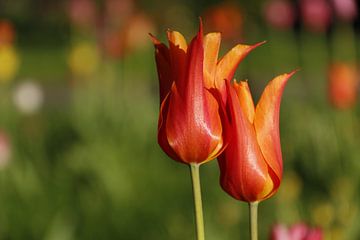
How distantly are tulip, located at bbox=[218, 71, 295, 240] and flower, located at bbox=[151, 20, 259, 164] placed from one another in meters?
0.02

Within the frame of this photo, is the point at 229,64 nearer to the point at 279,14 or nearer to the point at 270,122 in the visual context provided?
the point at 270,122

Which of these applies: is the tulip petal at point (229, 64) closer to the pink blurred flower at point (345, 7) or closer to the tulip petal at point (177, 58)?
the tulip petal at point (177, 58)

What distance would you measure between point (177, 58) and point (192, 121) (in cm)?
8

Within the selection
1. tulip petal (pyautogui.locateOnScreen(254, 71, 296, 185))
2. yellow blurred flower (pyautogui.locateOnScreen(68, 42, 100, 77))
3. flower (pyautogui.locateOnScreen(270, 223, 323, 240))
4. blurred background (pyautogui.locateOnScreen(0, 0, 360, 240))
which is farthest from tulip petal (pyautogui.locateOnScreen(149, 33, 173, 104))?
yellow blurred flower (pyautogui.locateOnScreen(68, 42, 100, 77))

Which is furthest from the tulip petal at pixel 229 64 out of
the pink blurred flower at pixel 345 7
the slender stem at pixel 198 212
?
the pink blurred flower at pixel 345 7

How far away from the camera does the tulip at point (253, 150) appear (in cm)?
102

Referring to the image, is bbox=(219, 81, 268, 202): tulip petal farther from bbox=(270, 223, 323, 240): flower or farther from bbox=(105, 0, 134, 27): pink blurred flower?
bbox=(105, 0, 134, 27): pink blurred flower

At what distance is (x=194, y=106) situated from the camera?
1.02 metres

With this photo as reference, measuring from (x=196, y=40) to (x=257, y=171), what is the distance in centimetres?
18

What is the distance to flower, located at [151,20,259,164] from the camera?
1008 mm

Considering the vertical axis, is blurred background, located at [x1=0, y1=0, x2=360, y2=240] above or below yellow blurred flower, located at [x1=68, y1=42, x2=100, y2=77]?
below

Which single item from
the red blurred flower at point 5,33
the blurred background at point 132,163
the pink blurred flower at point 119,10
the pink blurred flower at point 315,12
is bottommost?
the blurred background at point 132,163

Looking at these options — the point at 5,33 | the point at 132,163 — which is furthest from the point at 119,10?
the point at 132,163

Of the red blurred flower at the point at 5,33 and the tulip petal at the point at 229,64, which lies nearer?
the tulip petal at the point at 229,64
